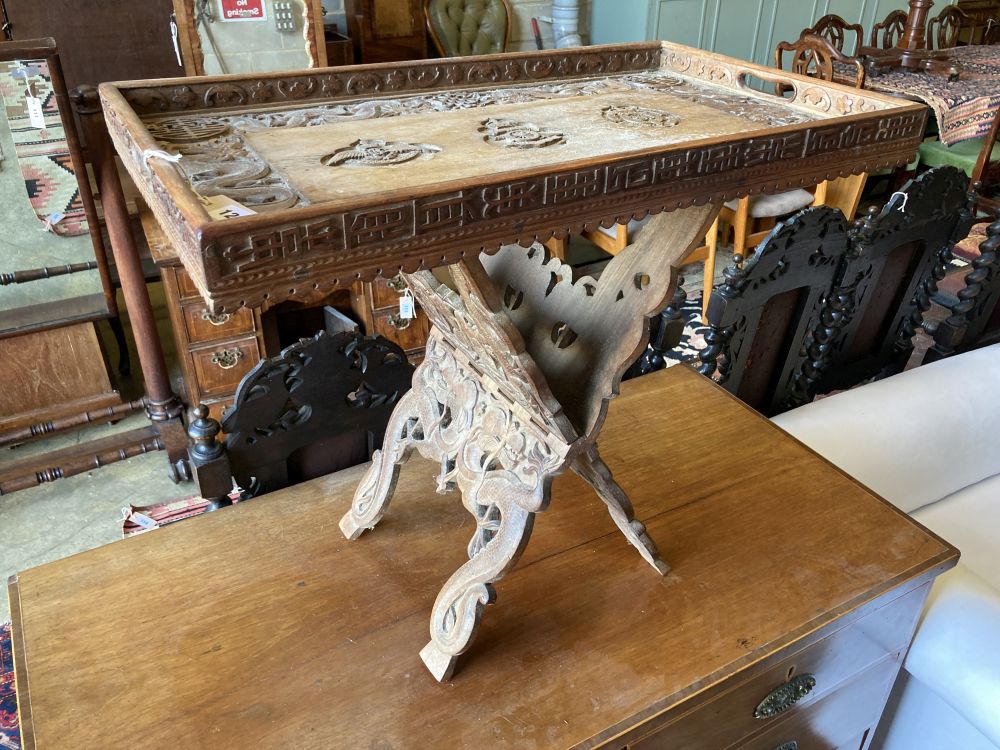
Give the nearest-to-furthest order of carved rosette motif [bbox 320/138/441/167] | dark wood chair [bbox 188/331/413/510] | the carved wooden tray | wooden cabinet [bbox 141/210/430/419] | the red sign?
the carved wooden tray
carved rosette motif [bbox 320/138/441/167]
dark wood chair [bbox 188/331/413/510]
wooden cabinet [bbox 141/210/430/419]
the red sign

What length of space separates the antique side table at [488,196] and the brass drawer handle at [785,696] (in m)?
0.27

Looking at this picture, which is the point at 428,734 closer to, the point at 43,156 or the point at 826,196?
the point at 43,156

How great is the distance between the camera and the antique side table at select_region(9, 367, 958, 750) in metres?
0.88

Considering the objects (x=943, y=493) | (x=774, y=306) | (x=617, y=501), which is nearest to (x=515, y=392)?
(x=617, y=501)

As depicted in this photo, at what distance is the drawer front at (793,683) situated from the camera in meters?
0.97

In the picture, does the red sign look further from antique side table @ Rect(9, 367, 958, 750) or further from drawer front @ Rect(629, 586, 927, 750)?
drawer front @ Rect(629, 586, 927, 750)

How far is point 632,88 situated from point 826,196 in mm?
2239

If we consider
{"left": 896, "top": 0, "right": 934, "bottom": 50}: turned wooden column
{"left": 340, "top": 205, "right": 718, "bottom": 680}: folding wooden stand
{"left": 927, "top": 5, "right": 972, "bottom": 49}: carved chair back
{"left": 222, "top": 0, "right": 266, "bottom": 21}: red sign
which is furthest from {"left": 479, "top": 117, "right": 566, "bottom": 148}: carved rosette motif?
{"left": 927, "top": 5, "right": 972, "bottom": 49}: carved chair back

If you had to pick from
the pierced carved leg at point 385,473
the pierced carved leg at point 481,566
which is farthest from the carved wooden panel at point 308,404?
the pierced carved leg at point 481,566

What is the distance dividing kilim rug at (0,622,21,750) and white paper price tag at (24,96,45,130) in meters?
1.08

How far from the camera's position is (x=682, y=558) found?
1097 millimetres

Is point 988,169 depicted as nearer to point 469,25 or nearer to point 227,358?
point 469,25

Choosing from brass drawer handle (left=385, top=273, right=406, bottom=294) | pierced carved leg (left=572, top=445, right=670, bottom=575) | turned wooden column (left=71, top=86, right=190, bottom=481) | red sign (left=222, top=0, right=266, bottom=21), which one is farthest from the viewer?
red sign (left=222, top=0, right=266, bottom=21)

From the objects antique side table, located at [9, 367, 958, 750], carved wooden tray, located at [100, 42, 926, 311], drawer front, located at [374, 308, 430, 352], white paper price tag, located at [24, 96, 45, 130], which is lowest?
drawer front, located at [374, 308, 430, 352]
